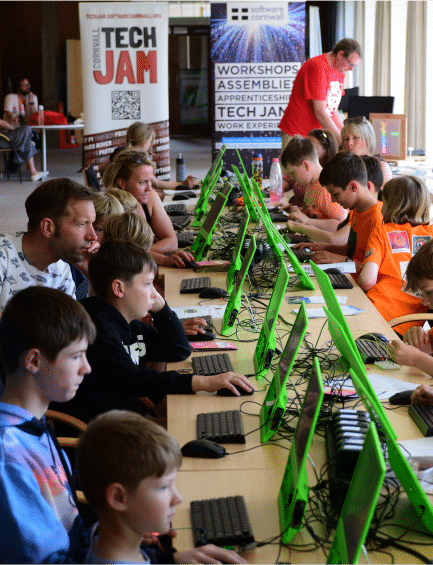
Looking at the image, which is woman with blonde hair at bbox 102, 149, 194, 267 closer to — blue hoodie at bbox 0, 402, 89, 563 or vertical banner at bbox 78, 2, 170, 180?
blue hoodie at bbox 0, 402, 89, 563

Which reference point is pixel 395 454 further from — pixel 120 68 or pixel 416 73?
pixel 416 73

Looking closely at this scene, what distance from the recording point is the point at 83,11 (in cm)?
698

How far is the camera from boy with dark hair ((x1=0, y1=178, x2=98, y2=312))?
2.36 m

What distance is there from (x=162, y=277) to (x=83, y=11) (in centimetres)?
464

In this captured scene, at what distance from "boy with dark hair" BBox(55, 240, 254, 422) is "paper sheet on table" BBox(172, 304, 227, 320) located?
1.70 feet

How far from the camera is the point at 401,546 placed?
127 centimetres

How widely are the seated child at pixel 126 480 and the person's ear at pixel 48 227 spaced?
4.23 ft

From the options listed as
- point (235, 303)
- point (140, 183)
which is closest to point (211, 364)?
point (235, 303)

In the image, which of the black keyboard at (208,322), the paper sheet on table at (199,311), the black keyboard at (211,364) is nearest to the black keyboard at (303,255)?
the paper sheet on table at (199,311)

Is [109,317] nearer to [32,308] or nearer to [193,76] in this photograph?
[32,308]

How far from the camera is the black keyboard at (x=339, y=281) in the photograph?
10.1 feet

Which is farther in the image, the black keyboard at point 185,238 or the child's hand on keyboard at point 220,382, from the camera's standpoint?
the black keyboard at point 185,238

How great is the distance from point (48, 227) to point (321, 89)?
4.09 m

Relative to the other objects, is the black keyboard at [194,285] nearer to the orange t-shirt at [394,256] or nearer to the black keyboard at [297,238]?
the orange t-shirt at [394,256]
